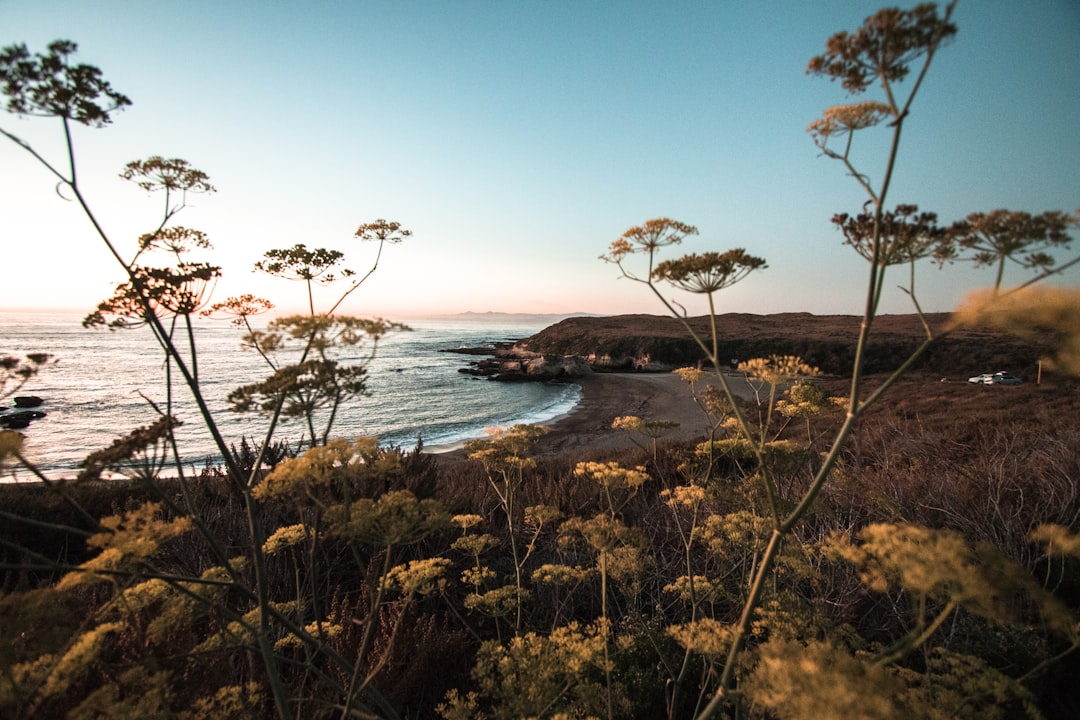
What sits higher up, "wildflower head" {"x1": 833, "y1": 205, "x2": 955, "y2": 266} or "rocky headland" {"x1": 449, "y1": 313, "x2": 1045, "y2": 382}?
"wildflower head" {"x1": 833, "y1": 205, "x2": 955, "y2": 266}

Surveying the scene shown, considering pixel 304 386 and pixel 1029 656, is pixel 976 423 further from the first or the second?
pixel 304 386

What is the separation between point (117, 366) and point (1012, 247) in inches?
2243

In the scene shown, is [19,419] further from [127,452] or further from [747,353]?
[747,353]

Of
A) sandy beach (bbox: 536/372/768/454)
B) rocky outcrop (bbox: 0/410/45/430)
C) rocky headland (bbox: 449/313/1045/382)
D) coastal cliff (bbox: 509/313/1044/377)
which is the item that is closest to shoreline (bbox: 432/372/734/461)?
sandy beach (bbox: 536/372/768/454)

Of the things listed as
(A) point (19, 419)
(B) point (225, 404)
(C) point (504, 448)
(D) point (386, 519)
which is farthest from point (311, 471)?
(B) point (225, 404)

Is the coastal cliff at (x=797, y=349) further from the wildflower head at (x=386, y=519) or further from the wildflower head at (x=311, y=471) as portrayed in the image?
the wildflower head at (x=311, y=471)

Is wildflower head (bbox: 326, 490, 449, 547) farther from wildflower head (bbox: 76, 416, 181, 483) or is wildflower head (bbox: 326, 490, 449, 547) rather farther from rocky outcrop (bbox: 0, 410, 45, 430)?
rocky outcrop (bbox: 0, 410, 45, 430)

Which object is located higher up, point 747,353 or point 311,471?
point 311,471

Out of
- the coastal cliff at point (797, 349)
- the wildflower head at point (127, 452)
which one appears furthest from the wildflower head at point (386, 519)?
the coastal cliff at point (797, 349)

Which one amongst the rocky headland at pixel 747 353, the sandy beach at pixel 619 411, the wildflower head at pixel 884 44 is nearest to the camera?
the wildflower head at pixel 884 44

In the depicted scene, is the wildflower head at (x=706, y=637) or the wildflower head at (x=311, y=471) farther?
the wildflower head at (x=706, y=637)

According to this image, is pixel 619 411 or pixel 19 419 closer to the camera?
pixel 19 419

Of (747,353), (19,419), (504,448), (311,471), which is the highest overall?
(311,471)

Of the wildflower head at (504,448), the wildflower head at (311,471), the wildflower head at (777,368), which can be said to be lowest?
the wildflower head at (504,448)
